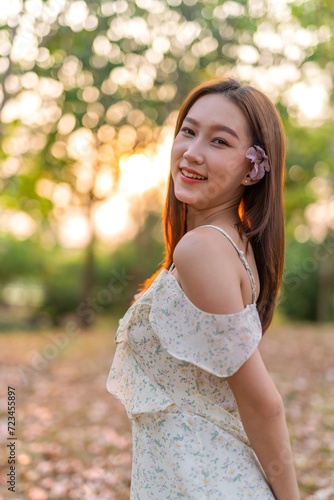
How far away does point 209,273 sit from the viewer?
1.33 metres

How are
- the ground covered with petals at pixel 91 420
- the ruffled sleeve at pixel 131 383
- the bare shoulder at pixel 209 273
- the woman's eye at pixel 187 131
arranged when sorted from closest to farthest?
1. the bare shoulder at pixel 209 273
2. the ruffled sleeve at pixel 131 383
3. the woman's eye at pixel 187 131
4. the ground covered with petals at pixel 91 420

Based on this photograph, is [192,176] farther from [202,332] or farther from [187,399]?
[187,399]

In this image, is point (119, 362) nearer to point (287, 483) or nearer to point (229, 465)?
point (229, 465)

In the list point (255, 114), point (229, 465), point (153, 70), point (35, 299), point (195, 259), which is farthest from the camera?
point (35, 299)

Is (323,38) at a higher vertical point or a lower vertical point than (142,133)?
higher

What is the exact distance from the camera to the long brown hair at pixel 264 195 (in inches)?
61.4

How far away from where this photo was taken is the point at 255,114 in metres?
1.56

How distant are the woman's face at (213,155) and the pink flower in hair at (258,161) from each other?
0.02 m

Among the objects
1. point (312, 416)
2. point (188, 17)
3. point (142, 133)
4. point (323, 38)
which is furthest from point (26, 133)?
point (312, 416)

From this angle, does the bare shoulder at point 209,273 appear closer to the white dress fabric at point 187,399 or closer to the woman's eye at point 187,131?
the white dress fabric at point 187,399

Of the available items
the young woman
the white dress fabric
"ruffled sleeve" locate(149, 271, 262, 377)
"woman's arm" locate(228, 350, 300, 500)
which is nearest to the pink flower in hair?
the young woman

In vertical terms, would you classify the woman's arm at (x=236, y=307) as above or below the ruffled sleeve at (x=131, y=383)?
above

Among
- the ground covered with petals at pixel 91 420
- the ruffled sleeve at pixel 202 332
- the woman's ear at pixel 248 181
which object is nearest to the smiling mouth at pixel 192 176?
the woman's ear at pixel 248 181

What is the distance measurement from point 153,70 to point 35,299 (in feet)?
52.0
